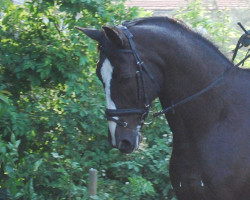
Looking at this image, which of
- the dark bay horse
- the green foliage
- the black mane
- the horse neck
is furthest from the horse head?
the green foliage

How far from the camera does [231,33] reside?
6.09 m

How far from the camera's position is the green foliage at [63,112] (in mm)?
5070

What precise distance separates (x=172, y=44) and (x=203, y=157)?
0.84m

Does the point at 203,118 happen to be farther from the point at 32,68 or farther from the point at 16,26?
the point at 16,26

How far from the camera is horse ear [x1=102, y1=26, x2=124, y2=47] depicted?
3.35 metres

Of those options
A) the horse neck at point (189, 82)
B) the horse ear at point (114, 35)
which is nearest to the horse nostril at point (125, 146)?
the horse neck at point (189, 82)

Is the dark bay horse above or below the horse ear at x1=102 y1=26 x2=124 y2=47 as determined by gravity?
below

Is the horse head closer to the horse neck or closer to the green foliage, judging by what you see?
the horse neck

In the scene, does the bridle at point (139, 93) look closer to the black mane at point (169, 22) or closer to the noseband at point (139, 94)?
the noseband at point (139, 94)

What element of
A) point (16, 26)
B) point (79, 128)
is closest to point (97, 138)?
point (79, 128)

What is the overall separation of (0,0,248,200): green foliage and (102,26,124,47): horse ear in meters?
1.57

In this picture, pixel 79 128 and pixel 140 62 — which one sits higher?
pixel 140 62

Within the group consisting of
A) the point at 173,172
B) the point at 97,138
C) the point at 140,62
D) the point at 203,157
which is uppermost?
the point at 140,62

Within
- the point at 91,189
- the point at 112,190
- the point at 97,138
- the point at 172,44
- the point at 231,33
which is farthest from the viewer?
the point at 231,33
